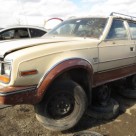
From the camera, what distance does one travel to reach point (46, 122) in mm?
3627

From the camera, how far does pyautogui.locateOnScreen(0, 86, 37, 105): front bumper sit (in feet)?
10.2

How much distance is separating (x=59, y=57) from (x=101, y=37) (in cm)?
116

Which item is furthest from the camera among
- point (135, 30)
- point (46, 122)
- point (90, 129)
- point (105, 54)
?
point (135, 30)

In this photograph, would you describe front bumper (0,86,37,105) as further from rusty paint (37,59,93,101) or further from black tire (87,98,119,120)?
black tire (87,98,119,120)

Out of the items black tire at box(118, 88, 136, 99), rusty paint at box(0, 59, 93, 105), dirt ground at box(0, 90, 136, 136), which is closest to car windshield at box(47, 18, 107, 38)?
rusty paint at box(0, 59, 93, 105)

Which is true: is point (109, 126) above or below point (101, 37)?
below

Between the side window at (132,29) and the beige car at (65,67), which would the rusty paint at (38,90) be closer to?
the beige car at (65,67)

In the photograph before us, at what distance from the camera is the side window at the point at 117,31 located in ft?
15.1

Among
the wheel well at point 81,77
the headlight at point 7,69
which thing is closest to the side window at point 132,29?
the wheel well at point 81,77

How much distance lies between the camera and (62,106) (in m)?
3.71

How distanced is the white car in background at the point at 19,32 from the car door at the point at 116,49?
15.0 feet

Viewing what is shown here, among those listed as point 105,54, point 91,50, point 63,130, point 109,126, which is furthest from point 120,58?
point 63,130

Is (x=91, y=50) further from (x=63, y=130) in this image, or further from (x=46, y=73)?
(x=63, y=130)

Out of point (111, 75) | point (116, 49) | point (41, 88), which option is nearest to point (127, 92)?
point (111, 75)
